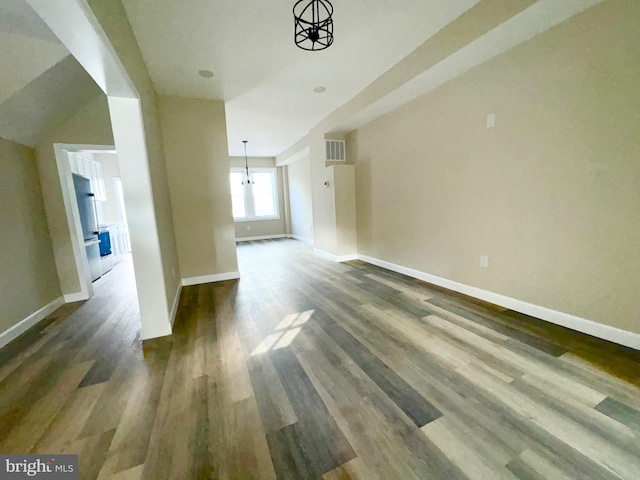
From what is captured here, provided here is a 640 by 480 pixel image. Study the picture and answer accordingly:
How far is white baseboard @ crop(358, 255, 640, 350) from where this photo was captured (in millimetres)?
1833

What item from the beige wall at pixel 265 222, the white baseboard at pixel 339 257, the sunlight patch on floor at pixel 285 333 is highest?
the beige wall at pixel 265 222

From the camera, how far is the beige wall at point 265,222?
8148 millimetres

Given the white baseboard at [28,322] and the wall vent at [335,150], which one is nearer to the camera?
the white baseboard at [28,322]

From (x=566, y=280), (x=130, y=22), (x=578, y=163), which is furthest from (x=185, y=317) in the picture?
(x=578, y=163)

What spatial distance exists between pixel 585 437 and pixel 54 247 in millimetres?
5149

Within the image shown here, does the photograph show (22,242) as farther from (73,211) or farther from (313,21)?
(313,21)

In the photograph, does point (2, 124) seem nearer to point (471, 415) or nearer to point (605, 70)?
point (471, 415)

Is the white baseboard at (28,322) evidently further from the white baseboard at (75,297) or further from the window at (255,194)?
the window at (255,194)

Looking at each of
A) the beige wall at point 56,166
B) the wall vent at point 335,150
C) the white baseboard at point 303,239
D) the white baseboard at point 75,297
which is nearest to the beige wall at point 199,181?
the beige wall at point 56,166

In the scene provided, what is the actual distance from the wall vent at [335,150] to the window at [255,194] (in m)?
3.85

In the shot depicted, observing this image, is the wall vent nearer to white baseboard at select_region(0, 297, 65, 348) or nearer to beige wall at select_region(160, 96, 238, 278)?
beige wall at select_region(160, 96, 238, 278)

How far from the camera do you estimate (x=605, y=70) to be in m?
1.77

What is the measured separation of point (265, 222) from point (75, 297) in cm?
553

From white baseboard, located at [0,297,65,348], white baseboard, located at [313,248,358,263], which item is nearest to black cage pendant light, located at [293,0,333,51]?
white baseboard, located at [313,248,358,263]
